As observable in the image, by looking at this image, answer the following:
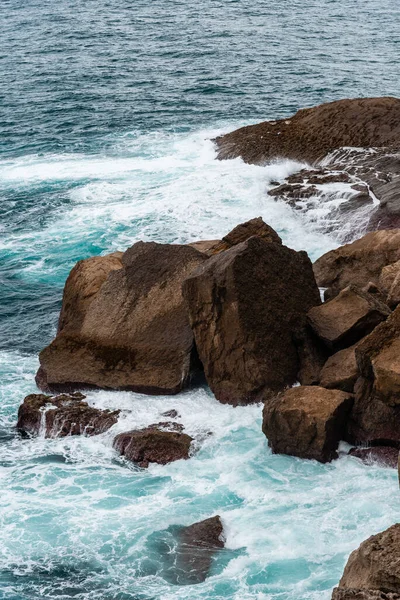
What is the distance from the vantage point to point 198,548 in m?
15.7

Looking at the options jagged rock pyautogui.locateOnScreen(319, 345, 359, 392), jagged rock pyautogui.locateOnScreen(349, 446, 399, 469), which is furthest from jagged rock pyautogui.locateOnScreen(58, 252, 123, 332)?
jagged rock pyautogui.locateOnScreen(349, 446, 399, 469)

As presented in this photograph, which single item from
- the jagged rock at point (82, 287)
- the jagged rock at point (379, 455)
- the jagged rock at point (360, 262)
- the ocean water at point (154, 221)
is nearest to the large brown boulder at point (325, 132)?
the ocean water at point (154, 221)

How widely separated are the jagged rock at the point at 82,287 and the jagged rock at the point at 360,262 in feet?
18.2

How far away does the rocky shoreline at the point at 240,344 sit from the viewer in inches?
687

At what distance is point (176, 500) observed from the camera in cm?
1711

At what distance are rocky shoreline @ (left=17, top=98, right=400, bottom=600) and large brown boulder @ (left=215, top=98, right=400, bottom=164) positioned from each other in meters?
10.4

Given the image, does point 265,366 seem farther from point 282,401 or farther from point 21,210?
Result: point 21,210

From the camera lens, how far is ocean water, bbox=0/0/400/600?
1559cm

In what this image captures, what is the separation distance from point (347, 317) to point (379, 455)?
3.44 m

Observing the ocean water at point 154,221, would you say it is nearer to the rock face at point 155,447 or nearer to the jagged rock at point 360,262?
the rock face at point 155,447

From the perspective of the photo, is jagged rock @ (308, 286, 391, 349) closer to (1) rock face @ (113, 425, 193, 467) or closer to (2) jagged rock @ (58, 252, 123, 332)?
(1) rock face @ (113, 425, 193, 467)

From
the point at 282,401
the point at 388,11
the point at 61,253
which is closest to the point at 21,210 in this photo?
the point at 61,253

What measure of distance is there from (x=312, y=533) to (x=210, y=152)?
79.5 feet

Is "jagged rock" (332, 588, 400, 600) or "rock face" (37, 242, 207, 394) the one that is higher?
"jagged rock" (332, 588, 400, 600)
